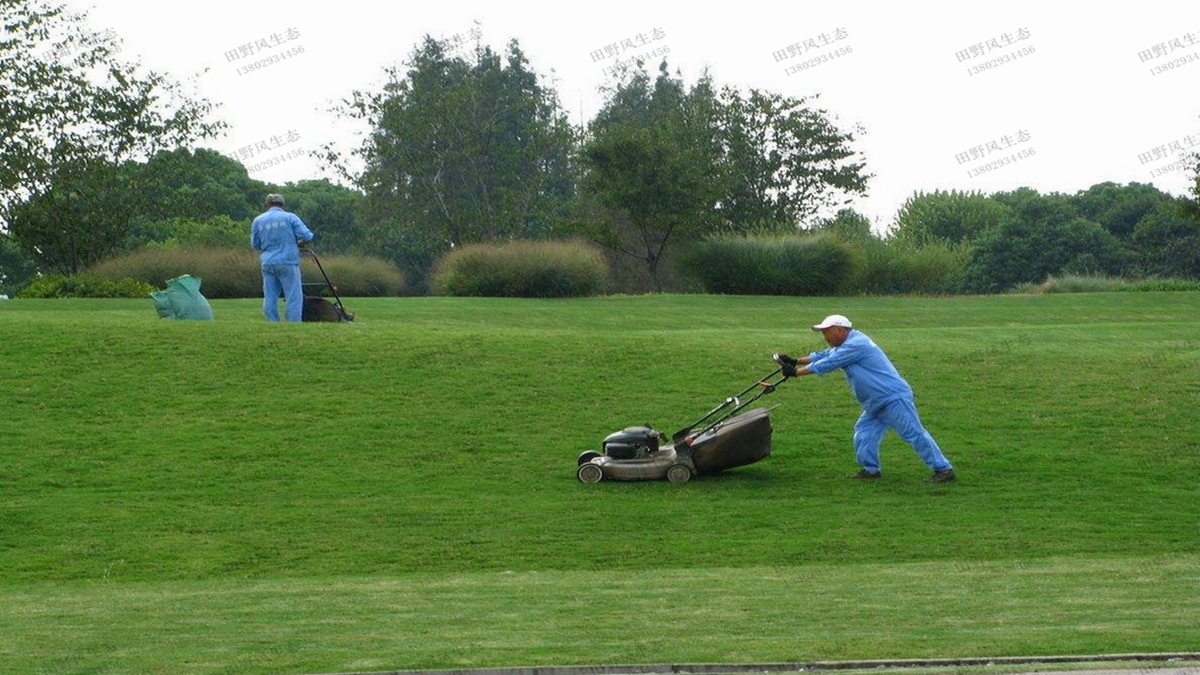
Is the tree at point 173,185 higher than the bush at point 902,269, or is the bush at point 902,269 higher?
the tree at point 173,185

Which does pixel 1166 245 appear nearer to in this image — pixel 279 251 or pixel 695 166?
pixel 695 166

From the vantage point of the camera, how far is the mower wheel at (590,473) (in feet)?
53.7

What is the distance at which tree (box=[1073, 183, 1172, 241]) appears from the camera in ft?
→ 305

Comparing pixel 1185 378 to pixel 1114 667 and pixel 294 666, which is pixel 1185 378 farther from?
pixel 294 666

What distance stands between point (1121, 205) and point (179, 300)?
79.3 meters

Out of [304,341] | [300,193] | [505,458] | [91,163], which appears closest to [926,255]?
[91,163]

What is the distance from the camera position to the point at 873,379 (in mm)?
15883

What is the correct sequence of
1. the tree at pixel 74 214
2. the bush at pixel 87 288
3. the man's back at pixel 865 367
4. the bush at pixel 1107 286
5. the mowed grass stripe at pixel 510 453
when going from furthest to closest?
the tree at pixel 74 214
the bush at pixel 1107 286
the bush at pixel 87 288
the man's back at pixel 865 367
the mowed grass stripe at pixel 510 453

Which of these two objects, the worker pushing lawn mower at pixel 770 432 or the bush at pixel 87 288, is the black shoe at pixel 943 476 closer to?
the worker pushing lawn mower at pixel 770 432

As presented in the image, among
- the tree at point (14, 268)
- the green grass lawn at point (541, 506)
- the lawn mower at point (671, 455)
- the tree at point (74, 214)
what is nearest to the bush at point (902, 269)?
the green grass lawn at point (541, 506)

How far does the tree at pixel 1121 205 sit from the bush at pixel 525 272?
194ft

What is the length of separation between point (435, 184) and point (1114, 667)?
62.3m

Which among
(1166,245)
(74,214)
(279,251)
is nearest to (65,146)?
(74,214)

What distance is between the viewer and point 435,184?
6875 centimetres
